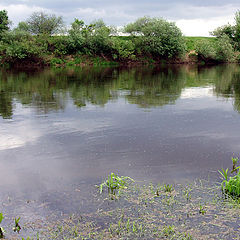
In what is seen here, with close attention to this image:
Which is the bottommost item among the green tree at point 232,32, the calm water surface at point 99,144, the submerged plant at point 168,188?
the submerged plant at point 168,188

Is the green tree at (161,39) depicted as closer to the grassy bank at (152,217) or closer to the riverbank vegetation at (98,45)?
the riverbank vegetation at (98,45)

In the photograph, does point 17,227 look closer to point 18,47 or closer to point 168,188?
point 168,188

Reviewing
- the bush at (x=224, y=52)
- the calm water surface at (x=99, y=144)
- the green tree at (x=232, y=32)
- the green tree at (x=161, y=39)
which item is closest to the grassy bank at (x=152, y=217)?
the calm water surface at (x=99, y=144)

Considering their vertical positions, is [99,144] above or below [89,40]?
below

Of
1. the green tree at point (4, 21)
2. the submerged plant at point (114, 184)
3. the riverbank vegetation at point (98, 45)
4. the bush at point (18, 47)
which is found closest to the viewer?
the submerged plant at point (114, 184)

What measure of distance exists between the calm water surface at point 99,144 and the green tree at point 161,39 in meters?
48.7

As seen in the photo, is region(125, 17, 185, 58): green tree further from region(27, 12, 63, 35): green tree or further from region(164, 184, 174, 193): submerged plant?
region(164, 184, 174, 193): submerged plant

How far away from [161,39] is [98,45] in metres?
14.0

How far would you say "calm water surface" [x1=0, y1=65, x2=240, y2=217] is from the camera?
25.6 feet

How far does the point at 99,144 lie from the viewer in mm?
11070

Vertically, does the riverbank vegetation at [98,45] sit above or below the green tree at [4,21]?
below

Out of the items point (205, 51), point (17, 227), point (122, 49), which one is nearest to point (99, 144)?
point (17, 227)

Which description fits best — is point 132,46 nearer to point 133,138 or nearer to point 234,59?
point 234,59

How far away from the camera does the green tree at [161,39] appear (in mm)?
66688
